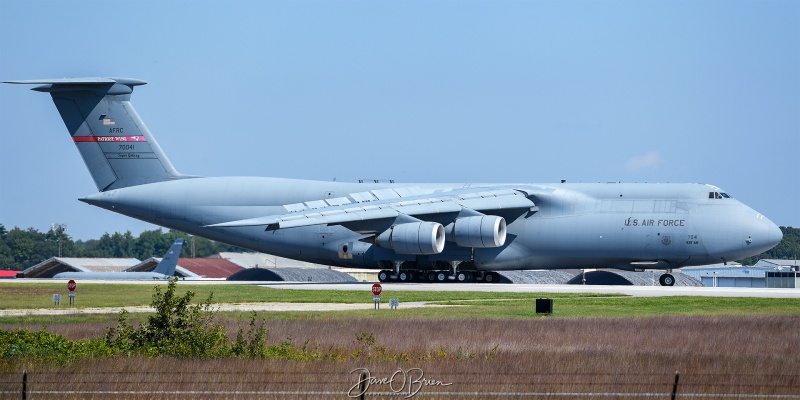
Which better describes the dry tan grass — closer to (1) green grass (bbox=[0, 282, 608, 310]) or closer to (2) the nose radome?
(1) green grass (bbox=[0, 282, 608, 310])

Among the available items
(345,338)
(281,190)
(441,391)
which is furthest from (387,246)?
(441,391)

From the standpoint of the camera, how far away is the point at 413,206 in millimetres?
49875

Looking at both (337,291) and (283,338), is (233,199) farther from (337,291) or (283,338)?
(283,338)

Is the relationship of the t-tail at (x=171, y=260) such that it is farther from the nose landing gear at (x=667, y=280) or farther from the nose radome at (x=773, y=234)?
the nose radome at (x=773, y=234)

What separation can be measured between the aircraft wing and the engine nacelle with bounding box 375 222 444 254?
621 millimetres

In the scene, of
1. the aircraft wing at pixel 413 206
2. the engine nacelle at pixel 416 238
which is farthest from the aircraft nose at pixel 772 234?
the engine nacelle at pixel 416 238

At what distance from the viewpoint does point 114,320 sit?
28250mm

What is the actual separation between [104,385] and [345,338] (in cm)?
774

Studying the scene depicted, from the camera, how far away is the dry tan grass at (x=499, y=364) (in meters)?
17.4

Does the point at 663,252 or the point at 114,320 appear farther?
the point at 663,252

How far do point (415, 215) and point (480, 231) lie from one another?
3.10 m

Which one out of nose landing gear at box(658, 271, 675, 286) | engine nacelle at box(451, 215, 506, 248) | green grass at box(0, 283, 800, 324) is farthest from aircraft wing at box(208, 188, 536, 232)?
nose landing gear at box(658, 271, 675, 286)

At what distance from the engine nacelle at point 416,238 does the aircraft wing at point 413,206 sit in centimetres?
62

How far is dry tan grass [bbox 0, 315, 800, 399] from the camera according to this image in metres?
17.4
